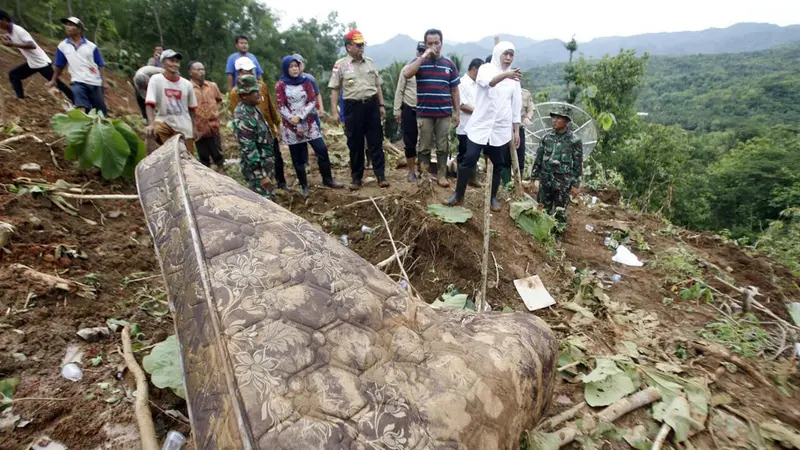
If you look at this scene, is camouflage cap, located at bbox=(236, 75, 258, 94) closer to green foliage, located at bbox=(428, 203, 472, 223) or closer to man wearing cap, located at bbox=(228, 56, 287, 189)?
man wearing cap, located at bbox=(228, 56, 287, 189)

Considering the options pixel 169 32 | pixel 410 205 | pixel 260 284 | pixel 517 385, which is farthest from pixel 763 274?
pixel 169 32

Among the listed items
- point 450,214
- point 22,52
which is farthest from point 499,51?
point 22,52

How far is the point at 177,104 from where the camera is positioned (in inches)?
156

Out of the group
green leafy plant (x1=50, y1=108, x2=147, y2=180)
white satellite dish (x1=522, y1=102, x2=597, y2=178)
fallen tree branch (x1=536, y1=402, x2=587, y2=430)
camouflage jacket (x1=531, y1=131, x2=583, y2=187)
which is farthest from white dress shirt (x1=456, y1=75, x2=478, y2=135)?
fallen tree branch (x1=536, y1=402, x2=587, y2=430)

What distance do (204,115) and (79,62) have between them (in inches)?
55.5

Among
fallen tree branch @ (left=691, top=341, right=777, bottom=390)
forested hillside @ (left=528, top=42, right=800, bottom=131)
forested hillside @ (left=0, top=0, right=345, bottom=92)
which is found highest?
forested hillside @ (left=0, top=0, right=345, bottom=92)

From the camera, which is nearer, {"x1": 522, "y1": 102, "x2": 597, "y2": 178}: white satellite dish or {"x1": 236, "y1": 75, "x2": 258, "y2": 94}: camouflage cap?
{"x1": 236, "y1": 75, "x2": 258, "y2": 94}: camouflage cap

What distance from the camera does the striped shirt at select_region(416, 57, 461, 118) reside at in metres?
4.53

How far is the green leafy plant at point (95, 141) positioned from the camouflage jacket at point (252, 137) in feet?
2.99

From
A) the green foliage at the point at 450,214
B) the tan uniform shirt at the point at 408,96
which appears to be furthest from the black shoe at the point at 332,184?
the green foliage at the point at 450,214

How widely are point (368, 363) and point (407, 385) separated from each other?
142 mm

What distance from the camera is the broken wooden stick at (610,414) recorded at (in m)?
1.80

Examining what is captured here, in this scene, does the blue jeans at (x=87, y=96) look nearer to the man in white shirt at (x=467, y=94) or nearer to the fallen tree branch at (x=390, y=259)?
the fallen tree branch at (x=390, y=259)

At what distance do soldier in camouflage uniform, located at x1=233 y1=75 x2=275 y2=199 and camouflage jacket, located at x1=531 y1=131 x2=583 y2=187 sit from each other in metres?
3.00
